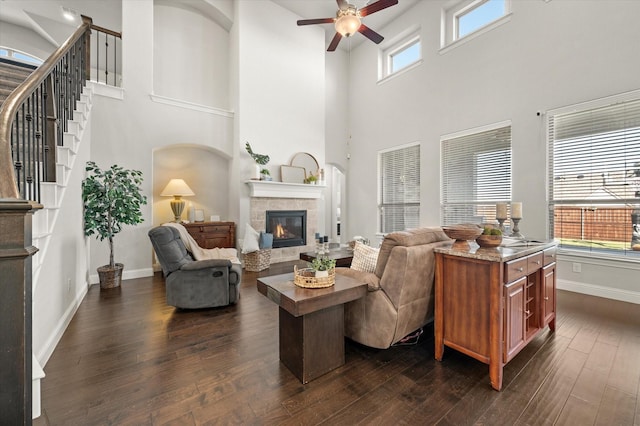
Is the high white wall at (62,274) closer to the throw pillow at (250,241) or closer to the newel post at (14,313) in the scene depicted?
the newel post at (14,313)

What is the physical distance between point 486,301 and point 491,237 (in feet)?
1.43

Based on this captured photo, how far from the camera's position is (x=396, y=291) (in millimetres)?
2018

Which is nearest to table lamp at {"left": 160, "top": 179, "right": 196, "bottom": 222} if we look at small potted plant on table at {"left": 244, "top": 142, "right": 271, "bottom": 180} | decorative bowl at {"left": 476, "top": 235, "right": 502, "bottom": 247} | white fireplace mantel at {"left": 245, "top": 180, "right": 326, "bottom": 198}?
white fireplace mantel at {"left": 245, "top": 180, "right": 326, "bottom": 198}

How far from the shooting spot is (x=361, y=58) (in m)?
7.01

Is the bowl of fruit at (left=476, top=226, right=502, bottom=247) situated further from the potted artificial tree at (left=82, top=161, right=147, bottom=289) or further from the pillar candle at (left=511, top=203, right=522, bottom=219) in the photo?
the potted artificial tree at (left=82, top=161, right=147, bottom=289)

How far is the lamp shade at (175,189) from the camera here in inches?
191

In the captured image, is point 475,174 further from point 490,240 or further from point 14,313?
point 14,313

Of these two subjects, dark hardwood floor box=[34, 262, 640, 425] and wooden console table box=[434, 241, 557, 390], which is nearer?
dark hardwood floor box=[34, 262, 640, 425]

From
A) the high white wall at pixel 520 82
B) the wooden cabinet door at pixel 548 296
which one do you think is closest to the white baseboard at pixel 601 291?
the high white wall at pixel 520 82

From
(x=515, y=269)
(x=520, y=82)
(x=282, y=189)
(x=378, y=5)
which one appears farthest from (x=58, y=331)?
(x=520, y=82)

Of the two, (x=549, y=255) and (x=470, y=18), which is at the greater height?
(x=470, y=18)

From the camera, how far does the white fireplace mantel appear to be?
5359 mm

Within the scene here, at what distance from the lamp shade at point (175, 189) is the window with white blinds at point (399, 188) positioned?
425cm

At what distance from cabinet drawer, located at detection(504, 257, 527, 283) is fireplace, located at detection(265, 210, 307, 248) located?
446cm
